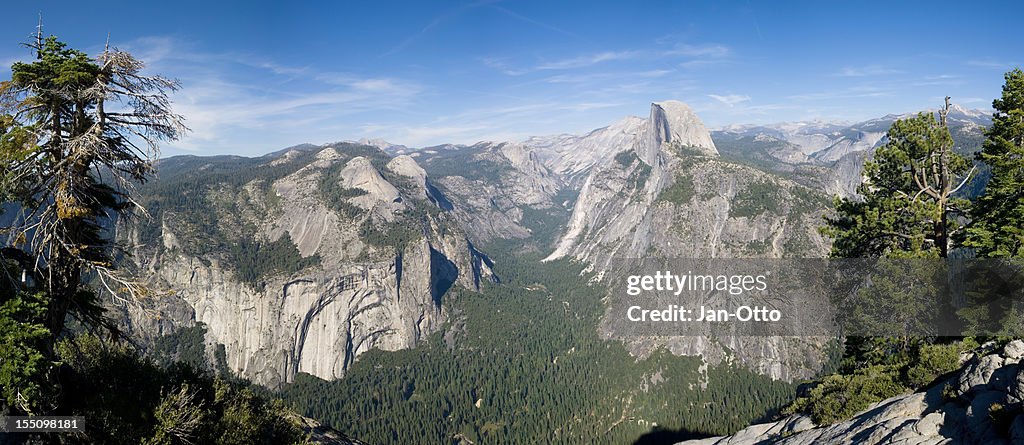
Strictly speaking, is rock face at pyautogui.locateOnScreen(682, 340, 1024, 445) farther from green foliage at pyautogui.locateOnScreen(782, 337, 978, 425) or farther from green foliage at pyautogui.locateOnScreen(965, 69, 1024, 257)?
green foliage at pyautogui.locateOnScreen(965, 69, 1024, 257)

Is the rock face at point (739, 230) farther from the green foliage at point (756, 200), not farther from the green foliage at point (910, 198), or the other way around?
the green foliage at point (910, 198)

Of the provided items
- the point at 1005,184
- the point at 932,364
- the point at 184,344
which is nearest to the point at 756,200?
the point at 1005,184

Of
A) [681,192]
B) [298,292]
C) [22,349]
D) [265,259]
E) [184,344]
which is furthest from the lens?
[681,192]

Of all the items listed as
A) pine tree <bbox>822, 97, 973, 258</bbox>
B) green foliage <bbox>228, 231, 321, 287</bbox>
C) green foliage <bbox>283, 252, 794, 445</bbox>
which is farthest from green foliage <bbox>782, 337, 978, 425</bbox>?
green foliage <bbox>228, 231, 321, 287</bbox>

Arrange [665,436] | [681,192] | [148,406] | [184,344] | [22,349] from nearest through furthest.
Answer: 1. [22,349]
2. [148,406]
3. [665,436]
4. [184,344]
5. [681,192]

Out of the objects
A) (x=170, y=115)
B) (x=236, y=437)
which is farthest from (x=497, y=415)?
(x=170, y=115)

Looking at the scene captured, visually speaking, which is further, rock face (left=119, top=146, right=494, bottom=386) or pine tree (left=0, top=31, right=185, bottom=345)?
rock face (left=119, top=146, right=494, bottom=386)

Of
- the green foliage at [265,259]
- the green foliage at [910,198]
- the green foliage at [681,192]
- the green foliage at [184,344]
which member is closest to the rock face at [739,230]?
the green foliage at [681,192]

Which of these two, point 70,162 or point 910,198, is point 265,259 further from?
point 910,198
